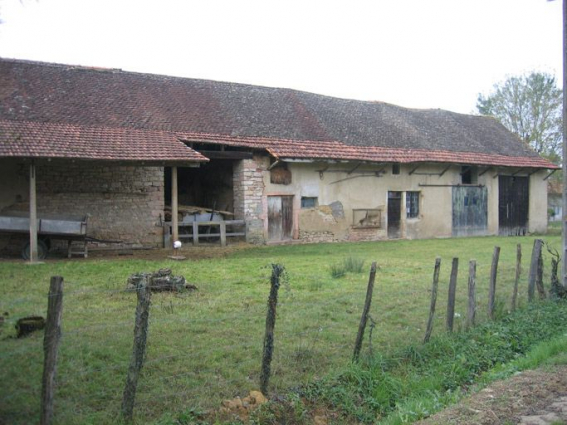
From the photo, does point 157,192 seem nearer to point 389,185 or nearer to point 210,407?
point 389,185

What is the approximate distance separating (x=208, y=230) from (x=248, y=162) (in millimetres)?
2676

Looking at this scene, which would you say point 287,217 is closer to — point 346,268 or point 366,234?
point 366,234

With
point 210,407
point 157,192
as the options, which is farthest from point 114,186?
point 210,407

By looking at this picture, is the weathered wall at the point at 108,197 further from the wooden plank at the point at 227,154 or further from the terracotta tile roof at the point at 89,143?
the wooden plank at the point at 227,154

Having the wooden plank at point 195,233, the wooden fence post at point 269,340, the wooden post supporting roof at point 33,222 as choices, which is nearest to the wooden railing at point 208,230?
the wooden plank at point 195,233

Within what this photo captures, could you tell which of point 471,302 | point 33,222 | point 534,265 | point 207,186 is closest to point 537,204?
point 207,186

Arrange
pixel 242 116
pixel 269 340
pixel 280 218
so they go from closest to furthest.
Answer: pixel 269 340, pixel 280 218, pixel 242 116

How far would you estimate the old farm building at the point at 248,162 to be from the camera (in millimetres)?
16109

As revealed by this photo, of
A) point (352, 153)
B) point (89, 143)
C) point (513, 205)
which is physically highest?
point (352, 153)

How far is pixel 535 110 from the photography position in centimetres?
3994

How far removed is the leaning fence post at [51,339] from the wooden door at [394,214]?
19.6 meters

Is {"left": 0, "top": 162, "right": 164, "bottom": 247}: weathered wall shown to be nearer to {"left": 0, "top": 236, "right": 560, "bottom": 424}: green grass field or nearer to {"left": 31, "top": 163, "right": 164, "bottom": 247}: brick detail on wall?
{"left": 31, "top": 163, "right": 164, "bottom": 247}: brick detail on wall

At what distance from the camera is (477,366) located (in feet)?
21.5

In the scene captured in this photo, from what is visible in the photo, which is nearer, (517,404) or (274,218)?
(517,404)
